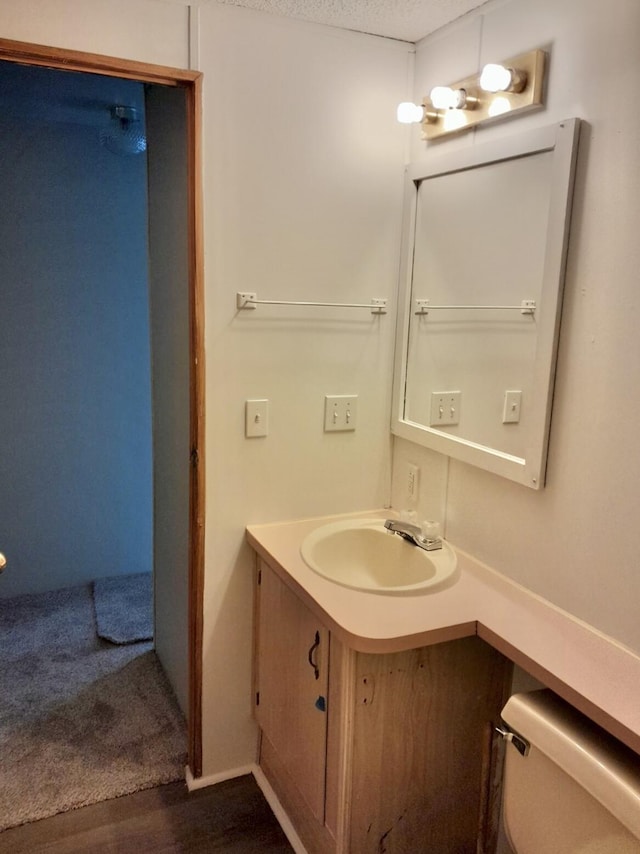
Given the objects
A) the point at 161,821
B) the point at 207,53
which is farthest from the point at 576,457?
the point at 161,821

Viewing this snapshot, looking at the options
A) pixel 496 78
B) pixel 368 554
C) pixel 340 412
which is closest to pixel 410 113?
pixel 496 78

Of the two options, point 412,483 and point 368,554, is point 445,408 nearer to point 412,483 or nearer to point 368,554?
point 412,483

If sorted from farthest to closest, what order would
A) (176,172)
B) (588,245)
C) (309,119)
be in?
(176,172) → (309,119) → (588,245)

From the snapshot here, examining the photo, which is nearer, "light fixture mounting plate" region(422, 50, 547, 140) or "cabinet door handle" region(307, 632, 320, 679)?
"light fixture mounting plate" region(422, 50, 547, 140)

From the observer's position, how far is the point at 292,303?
6.42 ft

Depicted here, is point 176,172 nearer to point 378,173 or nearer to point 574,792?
point 378,173

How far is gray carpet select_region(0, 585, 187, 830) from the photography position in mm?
2074

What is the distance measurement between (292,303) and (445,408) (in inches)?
21.5

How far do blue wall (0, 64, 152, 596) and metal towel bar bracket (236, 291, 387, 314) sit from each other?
151 centimetres

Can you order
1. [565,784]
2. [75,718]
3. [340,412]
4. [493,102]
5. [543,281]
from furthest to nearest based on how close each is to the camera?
1. [75,718]
2. [340,412]
3. [493,102]
4. [543,281]
5. [565,784]

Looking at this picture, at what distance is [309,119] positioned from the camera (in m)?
1.89

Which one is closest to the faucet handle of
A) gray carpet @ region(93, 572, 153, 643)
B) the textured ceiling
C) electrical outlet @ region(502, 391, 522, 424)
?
electrical outlet @ region(502, 391, 522, 424)

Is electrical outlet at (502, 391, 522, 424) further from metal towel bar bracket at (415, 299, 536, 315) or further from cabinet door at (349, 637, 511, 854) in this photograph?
cabinet door at (349, 637, 511, 854)

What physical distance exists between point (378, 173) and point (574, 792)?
166 cm
